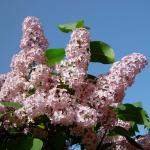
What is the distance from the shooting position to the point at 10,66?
2.38 metres

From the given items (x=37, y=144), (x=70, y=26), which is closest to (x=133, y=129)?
(x=70, y=26)

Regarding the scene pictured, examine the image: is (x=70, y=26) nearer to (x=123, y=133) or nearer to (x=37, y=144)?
(x=123, y=133)

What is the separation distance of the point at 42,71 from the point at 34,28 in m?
0.38

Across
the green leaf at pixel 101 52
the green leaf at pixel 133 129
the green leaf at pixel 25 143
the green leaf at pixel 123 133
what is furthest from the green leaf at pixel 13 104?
the green leaf at pixel 133 129

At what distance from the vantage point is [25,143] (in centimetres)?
204

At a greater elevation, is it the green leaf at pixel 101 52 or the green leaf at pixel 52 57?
the green leaf at pixel 101 52

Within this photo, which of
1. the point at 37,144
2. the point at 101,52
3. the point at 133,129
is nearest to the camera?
the point at 37,144

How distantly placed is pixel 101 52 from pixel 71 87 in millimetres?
497

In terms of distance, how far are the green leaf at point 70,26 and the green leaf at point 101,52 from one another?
0.12 m

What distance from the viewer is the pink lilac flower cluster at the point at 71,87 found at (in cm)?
200

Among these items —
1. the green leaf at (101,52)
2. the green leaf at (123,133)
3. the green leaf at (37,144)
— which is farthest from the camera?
the green leaf at (101,52)

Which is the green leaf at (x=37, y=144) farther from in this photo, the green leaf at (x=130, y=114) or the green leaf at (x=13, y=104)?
the green leaf at (x=130, y=114)

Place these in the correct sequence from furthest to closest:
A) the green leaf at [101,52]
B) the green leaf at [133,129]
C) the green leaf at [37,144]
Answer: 1. the green leaf at [133,129]
2. the green leaf at [101,52]
3. the green leaf at [37,144]

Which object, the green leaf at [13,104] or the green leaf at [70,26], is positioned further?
the green leaf at [70,26]
